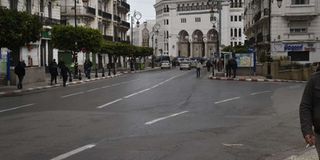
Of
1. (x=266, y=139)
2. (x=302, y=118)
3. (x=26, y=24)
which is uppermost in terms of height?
(x=26, y=24)

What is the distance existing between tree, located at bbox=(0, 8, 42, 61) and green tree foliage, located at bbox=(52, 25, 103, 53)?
49.1 ft

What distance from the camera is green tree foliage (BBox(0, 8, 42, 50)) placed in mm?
32312

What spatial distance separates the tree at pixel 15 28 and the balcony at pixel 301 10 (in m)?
32.5

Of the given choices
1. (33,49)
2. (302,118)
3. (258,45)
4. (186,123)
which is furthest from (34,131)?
(258,45)

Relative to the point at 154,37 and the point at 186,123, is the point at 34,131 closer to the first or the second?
the point at 186,123

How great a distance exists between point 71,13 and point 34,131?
6686 cm

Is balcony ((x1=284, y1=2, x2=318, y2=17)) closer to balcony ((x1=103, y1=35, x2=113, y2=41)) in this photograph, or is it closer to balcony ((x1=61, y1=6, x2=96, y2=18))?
balcony ((x1=61, y1=6, x2=96, y2=18))

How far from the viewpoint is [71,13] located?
259ft

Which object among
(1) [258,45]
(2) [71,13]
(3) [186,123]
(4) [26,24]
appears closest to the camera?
(3) [186,123]

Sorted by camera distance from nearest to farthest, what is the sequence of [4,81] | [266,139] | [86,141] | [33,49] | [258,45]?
[86,141], [266,139], [4,81], [33,49], [258,45]

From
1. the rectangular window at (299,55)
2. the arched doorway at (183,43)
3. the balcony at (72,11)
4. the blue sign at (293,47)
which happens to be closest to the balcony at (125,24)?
the balcony at (72,11)

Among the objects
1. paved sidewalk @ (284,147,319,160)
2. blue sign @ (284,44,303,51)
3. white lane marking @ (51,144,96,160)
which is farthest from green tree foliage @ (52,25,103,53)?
paved sidewalk @ (284,147,319,160)

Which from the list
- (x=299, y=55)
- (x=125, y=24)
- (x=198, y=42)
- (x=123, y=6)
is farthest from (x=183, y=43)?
(x=299, y=55)

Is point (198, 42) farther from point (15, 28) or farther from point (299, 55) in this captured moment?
Answer: point (15, 28)
